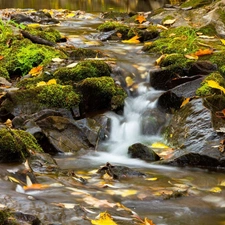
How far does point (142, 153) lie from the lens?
534 centimetres

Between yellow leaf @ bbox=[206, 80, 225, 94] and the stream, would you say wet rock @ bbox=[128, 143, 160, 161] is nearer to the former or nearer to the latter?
the stream

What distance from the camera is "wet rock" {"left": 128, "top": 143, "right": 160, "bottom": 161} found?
17.3ft

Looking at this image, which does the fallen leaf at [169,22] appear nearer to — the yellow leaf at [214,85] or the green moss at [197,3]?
the green moss at [197,3]

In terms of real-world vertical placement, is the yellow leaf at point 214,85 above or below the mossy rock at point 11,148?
above

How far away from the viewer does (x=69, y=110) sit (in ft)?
21.1

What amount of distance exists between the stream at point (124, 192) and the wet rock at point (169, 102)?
7.0 inches

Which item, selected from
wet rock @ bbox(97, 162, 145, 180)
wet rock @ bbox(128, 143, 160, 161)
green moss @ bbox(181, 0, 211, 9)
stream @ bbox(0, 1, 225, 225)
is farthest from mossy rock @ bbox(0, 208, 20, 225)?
green moss @ bbox(181, 0, 211, 9)

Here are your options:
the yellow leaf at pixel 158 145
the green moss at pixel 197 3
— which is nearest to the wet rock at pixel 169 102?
the yellow leaf at pixel 158 145

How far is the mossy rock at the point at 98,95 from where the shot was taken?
660 centimetres

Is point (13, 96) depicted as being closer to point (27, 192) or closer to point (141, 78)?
point (141, 78)

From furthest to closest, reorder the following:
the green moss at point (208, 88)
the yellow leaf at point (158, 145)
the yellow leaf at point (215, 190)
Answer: the green moss at point (208, 88), the yellow leaf at point (158, 145), the yellow leaf at point (215, 190)

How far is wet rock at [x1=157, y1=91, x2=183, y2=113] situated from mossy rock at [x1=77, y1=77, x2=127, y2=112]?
54 cm

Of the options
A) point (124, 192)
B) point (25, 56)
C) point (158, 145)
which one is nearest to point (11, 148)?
point (124, 192)

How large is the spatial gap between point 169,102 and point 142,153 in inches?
54.4
